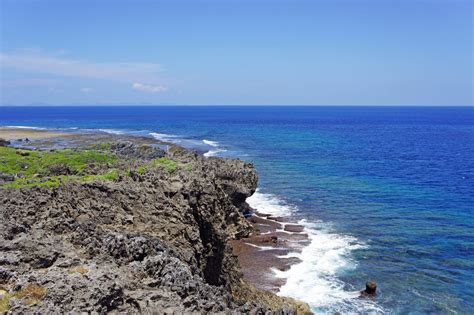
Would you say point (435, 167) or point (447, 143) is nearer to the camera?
point (435, 167)

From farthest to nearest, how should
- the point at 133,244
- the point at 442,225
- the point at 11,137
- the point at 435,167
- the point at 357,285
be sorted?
the point at 11,137
the point at 435,167
the point at 442,225
the point at 357,285
the point at 133,244

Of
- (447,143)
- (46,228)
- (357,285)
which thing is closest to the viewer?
(46,228)

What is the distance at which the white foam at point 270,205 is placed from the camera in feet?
211

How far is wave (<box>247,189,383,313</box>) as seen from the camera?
36.7 metres

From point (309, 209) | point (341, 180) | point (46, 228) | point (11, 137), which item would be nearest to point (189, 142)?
point (11, 137)

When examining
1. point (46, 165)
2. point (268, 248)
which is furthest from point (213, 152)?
point (268, 248)

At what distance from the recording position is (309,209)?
64938mm

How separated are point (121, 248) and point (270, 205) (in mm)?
49817

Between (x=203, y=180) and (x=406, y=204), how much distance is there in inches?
1620

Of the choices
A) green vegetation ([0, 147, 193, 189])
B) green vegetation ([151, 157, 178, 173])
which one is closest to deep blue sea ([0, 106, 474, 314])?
green vegetation ([151, 157, 178, 173])

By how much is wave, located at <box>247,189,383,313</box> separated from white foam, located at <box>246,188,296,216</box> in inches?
214

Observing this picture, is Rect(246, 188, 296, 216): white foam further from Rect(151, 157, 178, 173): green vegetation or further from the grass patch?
the grass patch

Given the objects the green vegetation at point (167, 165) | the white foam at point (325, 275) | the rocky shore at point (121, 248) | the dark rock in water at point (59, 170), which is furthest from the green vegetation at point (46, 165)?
the white foam at point (325, 275)

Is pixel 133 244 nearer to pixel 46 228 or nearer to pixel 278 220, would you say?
pixel 46 228
